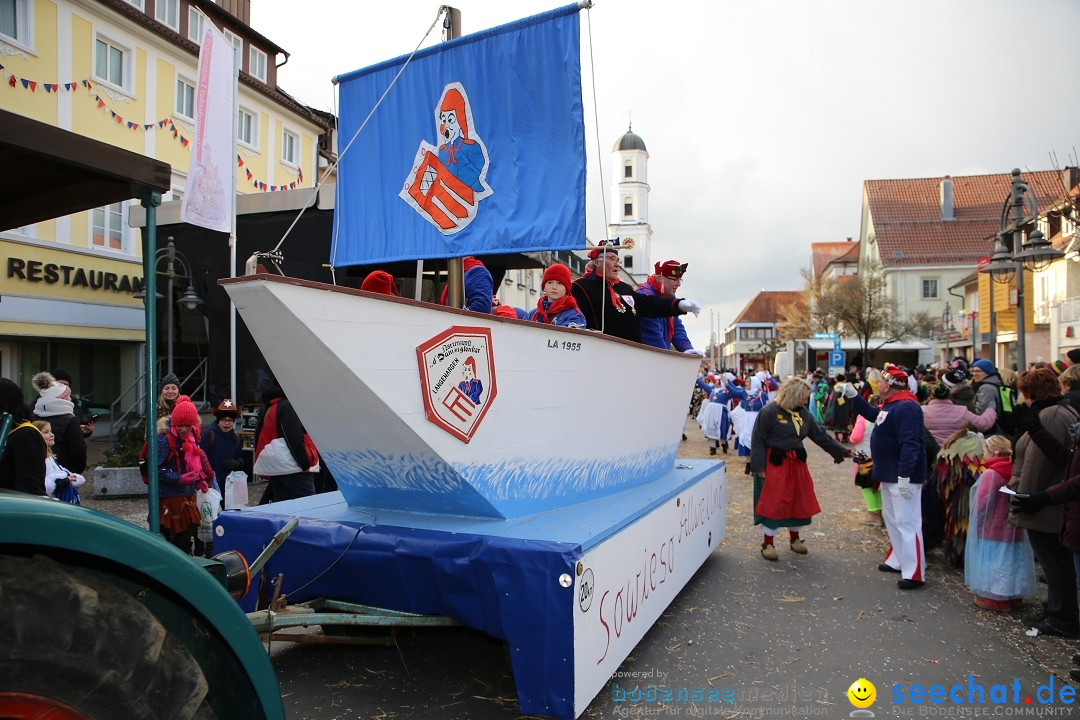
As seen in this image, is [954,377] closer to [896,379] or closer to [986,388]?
[986,388]

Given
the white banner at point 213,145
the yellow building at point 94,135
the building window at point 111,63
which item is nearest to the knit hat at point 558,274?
the white banner at point 213,145

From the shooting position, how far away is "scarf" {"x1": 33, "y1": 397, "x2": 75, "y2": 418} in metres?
5.38

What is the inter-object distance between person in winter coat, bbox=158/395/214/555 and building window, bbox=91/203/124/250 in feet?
45.5

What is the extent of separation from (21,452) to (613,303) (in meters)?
3.89

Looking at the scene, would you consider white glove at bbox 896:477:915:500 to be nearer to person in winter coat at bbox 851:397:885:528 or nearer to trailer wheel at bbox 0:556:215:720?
person in winter coat at bbox 851:397:885:528

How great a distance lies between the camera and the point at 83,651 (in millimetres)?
1408

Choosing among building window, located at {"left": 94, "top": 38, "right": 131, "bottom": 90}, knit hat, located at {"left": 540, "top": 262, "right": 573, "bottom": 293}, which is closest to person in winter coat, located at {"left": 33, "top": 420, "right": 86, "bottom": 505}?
knit hat, located at {"left": 540, "top": 262, "right": 573, "bottom": 293}

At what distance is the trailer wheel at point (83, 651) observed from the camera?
134cm

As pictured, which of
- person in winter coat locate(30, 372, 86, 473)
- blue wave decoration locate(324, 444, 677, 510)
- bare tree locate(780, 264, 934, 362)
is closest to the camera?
blue wave decoration locate(324, 444, 677, 510)

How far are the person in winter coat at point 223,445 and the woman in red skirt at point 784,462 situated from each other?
4813mm

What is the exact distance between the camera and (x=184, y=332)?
1711cm

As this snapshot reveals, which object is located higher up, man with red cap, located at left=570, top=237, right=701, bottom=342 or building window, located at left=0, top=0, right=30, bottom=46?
building window, located at left=0, top=0, right=30, bottom=46

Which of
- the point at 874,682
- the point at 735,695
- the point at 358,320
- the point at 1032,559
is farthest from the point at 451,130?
the point at 1032,559

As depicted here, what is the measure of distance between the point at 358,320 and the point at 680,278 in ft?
13.9
